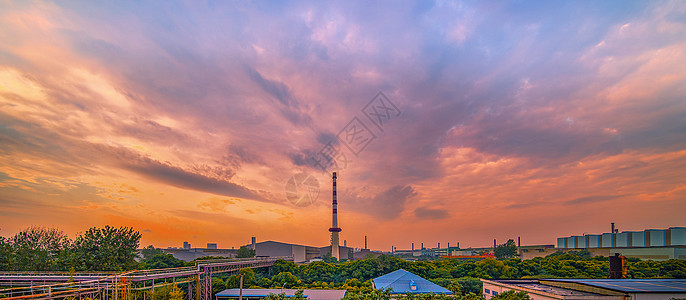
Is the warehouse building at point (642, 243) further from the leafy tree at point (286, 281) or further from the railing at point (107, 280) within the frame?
the railing at point (107, 280)

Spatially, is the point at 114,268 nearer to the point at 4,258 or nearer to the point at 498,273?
the point at 4,258

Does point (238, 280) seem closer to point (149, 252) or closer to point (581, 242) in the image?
point (149, 252)

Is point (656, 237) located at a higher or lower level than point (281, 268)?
higher

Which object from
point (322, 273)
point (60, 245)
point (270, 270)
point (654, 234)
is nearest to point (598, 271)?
point (654, 234)

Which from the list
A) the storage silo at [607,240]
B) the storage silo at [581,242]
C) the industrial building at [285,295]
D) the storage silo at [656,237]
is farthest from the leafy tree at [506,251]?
the industrial building at [285,295]

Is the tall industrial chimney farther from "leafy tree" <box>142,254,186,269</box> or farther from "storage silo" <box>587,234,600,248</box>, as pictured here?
"storage silo" <box>587,234,600,248</box>

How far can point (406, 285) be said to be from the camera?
35062 millimetres

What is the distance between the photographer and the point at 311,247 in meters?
113

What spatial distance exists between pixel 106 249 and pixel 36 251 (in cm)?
933

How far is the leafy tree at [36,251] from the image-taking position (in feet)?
142

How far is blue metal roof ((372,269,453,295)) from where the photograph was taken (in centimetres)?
3334

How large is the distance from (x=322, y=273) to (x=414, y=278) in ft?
78.9

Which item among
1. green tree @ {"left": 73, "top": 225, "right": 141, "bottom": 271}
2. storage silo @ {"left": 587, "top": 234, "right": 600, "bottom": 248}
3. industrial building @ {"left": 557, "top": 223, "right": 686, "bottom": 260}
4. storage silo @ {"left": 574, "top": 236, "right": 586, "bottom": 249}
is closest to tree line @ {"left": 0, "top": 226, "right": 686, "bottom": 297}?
green tree @ {"left": 73, "top": 225, "right": 141, "bottom": 271}

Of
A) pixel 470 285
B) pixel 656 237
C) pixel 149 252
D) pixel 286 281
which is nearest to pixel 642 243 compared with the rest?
pixel 656 237
